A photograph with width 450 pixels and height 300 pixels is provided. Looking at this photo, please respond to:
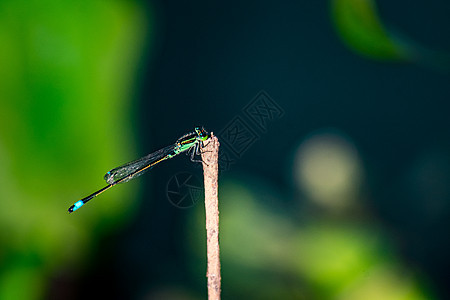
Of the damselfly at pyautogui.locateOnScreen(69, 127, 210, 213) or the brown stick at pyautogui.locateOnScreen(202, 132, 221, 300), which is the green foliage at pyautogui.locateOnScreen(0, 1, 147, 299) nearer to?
the damselfly at pyautogui.locateOnScreen(69, 127, 210, 213)

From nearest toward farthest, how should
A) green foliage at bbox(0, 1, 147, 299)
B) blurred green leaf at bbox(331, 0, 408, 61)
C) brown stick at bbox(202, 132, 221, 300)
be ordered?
1. brown stick at bbox(202, 132, 221, 300)
2. green foliage at bbox(0, 1, 147, 299)
3. blurred green leaf at bbox(331, 0, 408, 61)

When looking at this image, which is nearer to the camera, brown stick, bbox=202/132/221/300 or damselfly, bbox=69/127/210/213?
brown stick, bbox=202/132/221/300

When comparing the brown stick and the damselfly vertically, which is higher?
the damselfly

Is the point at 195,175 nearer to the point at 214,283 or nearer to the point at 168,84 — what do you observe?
the point at 168,84

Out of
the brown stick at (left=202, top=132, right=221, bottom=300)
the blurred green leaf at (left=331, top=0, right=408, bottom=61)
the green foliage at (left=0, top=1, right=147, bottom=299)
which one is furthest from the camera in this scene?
the blurred green leaf at (left=331, top=0, right=408, bottom=61)

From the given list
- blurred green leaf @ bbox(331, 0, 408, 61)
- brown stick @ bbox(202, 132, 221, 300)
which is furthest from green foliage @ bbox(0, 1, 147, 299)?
blurred green leaf @ bbox(331, 0, 408, 61)

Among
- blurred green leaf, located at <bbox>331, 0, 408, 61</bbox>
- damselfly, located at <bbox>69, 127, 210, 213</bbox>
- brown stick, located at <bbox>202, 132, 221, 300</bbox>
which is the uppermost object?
blurred green leaf, located at <bbox>331, 0, 408, 61</bbox>

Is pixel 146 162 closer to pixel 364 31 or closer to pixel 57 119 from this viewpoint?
pixel 57 119

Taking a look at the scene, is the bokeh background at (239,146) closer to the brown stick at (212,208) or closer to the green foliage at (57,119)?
the green foliage at (57,119)
